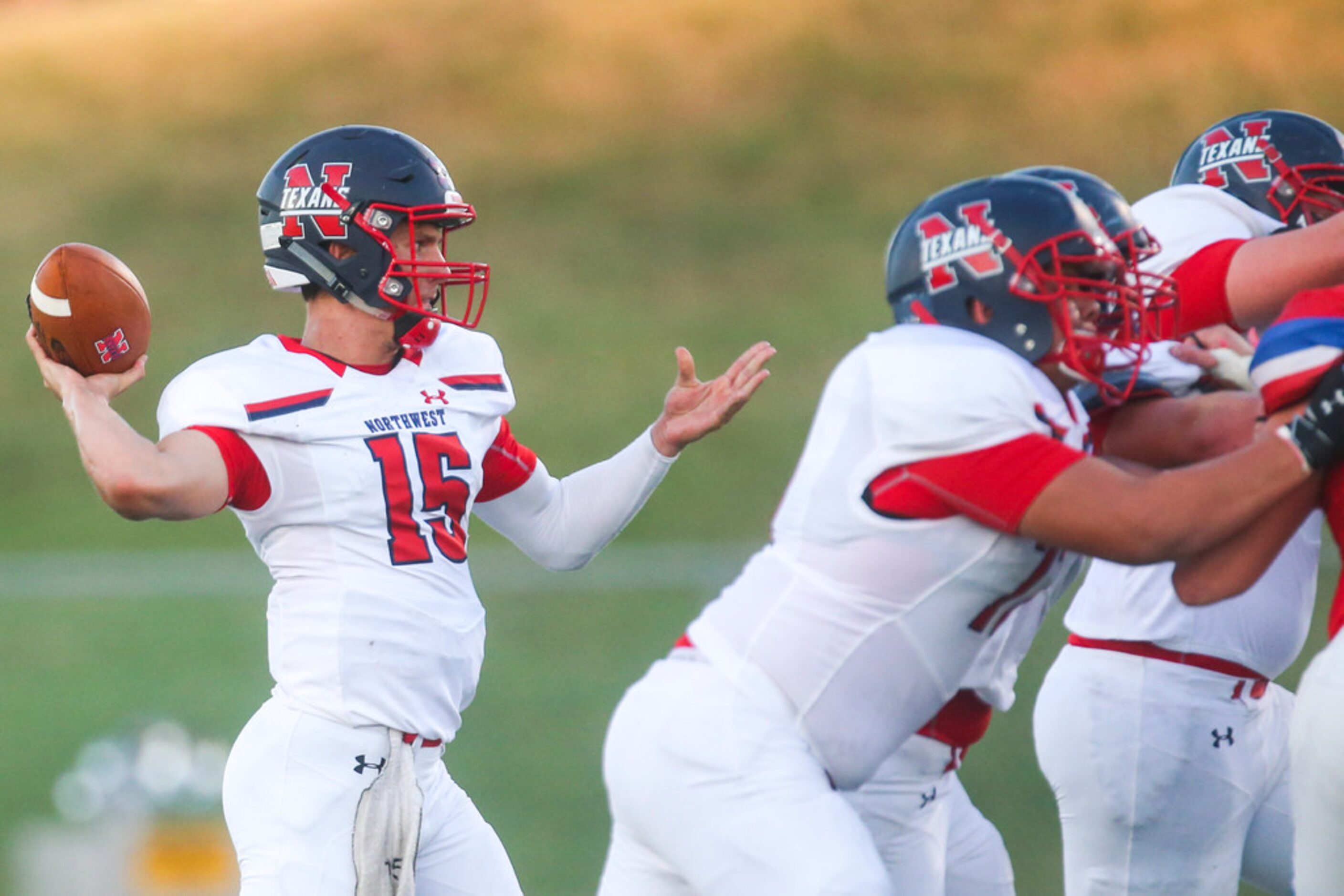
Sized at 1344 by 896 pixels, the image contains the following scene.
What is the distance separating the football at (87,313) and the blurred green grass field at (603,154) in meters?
6.25

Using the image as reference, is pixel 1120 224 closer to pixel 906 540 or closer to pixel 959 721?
pixel 906 540

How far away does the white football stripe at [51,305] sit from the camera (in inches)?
122

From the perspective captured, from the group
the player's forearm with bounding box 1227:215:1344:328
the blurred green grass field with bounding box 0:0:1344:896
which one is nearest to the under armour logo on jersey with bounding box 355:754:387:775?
the player's forearm with bounding box 1227:215:1344:328

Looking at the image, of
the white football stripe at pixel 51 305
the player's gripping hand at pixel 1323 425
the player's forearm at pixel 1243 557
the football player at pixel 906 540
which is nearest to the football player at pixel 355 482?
the white football stripe at pixel 51 305

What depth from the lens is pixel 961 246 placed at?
8.54 ft

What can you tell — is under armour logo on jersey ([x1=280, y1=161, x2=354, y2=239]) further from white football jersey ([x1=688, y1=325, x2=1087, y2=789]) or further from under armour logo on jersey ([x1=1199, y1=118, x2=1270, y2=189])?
under armour logo on jersey ([x1=1199, y1=118, x2=1270, y2=189])

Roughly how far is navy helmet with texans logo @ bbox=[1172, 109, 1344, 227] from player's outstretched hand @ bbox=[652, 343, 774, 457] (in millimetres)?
1175

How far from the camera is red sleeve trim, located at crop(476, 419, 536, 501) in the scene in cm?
352

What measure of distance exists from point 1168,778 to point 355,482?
177 cm

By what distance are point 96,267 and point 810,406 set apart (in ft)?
32.6

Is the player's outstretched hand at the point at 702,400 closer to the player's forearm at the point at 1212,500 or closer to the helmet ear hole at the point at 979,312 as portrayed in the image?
the helmet ear hole at the point at 979,312

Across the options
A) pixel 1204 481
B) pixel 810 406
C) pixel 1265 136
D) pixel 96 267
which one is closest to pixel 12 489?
pixel 810 406

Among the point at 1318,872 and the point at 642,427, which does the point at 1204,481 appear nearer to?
the point at 1318,872

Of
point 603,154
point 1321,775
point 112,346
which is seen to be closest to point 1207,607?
point 1321,775
